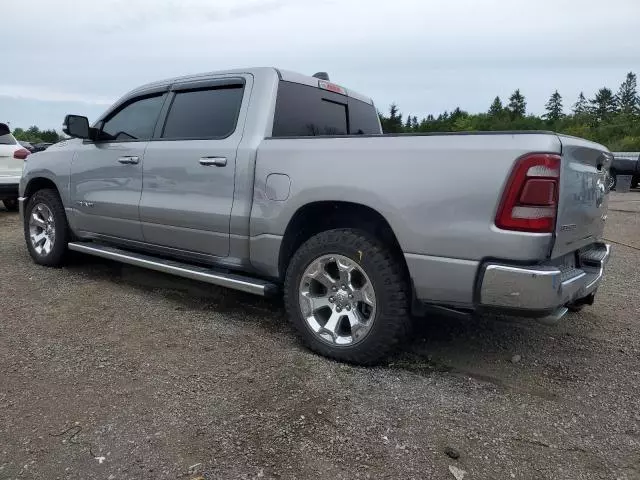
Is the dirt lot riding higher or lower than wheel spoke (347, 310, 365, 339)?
lower

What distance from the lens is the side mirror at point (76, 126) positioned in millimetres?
4641

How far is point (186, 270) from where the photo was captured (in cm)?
394

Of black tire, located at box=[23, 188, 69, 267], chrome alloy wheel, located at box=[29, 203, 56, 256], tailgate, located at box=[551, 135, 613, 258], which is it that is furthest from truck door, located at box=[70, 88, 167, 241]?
tailgate, located at box=[551, 135, 613, 258]

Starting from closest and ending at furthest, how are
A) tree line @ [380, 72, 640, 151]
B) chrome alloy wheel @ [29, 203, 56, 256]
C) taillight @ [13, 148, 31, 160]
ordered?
chrome alloy wheel @ [29, 203, 56, 256] < taillight @ [13, 148, 31, 160] < tree line @ [380, 72, 640, 151]

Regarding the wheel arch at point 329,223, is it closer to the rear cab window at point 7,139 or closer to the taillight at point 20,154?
the taillight at point 20,154

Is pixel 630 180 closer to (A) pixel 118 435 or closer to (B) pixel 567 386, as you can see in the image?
(B) pixel 567 386

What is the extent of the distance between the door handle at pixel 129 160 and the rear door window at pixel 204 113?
0.97 ft

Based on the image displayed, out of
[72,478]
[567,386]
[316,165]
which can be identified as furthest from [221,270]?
[567,386]

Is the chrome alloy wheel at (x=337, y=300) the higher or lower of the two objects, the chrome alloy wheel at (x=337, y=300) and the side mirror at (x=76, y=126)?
the lower

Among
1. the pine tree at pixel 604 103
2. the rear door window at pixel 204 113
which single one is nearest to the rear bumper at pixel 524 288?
the rear door window at pixel 204 113

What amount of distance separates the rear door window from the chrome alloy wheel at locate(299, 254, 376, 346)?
124cm

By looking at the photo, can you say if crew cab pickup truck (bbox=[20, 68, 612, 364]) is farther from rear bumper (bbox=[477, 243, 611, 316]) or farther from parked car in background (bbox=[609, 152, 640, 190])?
parked car in background (bbox=[609, 152, 640, 190])

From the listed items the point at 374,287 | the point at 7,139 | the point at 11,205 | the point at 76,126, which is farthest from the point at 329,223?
the point at 11,205

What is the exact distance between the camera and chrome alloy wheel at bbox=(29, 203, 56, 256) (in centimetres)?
538
